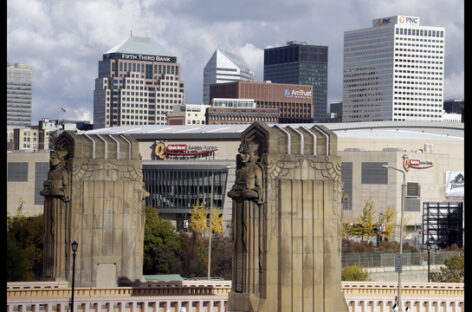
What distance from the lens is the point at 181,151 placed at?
181625mm

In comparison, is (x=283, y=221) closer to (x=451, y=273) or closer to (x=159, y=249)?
(x=159, y=249)

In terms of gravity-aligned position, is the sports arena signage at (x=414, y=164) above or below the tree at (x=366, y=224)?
above

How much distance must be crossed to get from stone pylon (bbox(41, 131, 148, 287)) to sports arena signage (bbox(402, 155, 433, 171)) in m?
96.7

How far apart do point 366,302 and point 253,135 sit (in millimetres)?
19617

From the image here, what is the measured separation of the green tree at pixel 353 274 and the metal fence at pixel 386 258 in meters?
5.30

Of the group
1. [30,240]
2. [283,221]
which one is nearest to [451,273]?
[30,240]

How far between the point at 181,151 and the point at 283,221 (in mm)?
134669

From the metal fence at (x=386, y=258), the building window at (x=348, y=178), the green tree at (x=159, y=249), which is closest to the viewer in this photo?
the green tree at (x=159, y=249)

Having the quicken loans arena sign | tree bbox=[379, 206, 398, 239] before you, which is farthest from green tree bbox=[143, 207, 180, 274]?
the quicken loans arena sign

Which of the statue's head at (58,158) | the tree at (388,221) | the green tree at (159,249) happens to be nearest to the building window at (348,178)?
the tree at (388,221)

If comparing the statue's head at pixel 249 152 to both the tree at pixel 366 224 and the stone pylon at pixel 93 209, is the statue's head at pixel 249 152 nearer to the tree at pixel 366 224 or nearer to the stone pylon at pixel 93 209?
the stone pylon at pixel 93 209

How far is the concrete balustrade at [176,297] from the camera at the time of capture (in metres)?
55.4

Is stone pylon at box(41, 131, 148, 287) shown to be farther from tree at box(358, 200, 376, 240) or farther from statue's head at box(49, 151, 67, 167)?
tree at box(358, 200, 376, 240)
